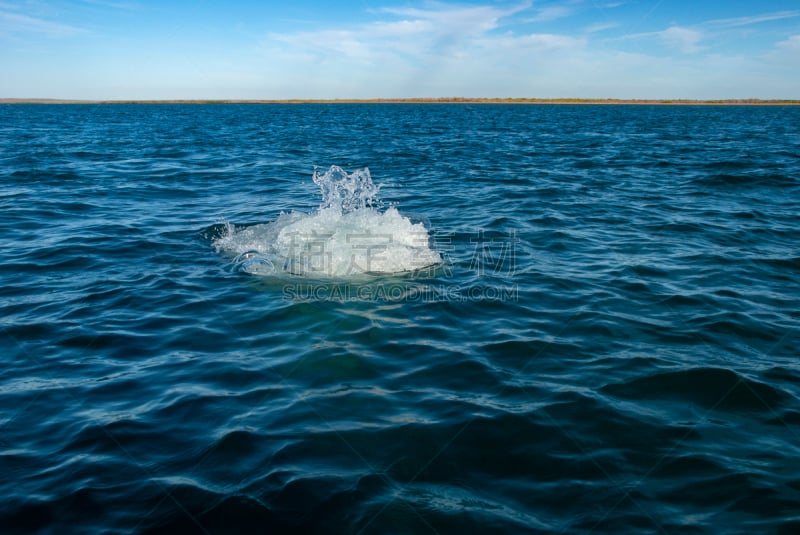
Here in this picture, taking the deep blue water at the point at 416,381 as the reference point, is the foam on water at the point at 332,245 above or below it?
above

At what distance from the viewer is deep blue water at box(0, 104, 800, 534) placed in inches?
154

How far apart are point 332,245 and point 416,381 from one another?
4.31 m

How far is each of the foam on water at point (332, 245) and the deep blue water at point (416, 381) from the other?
13.1 inches

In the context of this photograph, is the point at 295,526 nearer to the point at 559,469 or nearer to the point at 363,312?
the point at 559,469

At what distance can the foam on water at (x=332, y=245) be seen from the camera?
8.82 metres

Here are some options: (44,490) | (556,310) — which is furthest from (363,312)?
(44,490)

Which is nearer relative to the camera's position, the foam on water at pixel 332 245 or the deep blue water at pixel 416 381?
the deep blue water at pixel 416 381

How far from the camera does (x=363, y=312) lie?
285 inches

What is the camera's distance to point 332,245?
Result: 9.39 meters

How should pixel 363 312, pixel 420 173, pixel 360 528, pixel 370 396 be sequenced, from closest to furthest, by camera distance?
pixel 360 528 → pixel 370 396 → pixel 363 312 → pixel 420 173

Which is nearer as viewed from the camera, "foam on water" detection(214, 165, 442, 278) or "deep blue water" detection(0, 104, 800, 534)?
"deep blue water" detection(0, 104, 800, 534)

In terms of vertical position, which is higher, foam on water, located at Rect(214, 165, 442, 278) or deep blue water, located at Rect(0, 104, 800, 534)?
foam on water, located at Rect(214, 165, 442, 278)

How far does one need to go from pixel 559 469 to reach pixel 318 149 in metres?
25.5

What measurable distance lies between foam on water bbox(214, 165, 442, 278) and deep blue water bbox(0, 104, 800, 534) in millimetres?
332
